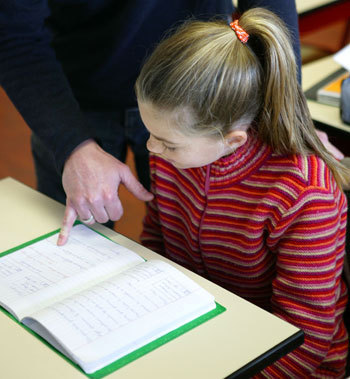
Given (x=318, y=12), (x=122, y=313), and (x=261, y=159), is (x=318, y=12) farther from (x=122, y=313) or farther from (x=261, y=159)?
(x=122, y=313)

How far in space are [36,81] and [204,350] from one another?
2.31 feet

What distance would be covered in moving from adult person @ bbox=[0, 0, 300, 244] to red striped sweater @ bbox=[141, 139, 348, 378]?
4.7 inches

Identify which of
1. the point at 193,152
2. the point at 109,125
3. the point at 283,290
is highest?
the point at 193,152

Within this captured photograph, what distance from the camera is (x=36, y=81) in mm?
1271

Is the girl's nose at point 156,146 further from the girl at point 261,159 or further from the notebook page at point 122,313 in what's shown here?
the notebook page at point 122,313

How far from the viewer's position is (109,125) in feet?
4.83

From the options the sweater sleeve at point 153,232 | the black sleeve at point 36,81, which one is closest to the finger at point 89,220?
the black sleeve at point 36,81

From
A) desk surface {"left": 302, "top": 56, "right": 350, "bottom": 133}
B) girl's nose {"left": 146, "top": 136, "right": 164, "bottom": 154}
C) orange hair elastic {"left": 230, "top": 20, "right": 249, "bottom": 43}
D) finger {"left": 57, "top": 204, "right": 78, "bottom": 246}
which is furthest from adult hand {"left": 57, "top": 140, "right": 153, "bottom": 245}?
desk surface {"left": 302, "top": 56, "right": 350, "bottom": 133}

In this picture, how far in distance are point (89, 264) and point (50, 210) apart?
254 millimetres

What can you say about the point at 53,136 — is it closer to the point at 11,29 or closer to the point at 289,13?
the point at 11,29

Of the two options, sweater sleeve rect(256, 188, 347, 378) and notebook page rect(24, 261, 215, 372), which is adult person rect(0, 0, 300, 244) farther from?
sweater sleeve rect(256, 188, 347, 378)

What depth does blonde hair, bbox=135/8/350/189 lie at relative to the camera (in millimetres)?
999

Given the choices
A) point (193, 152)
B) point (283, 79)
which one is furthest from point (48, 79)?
point (283, 79)

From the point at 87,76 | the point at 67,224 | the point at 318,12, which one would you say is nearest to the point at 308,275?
the point at 67,224
